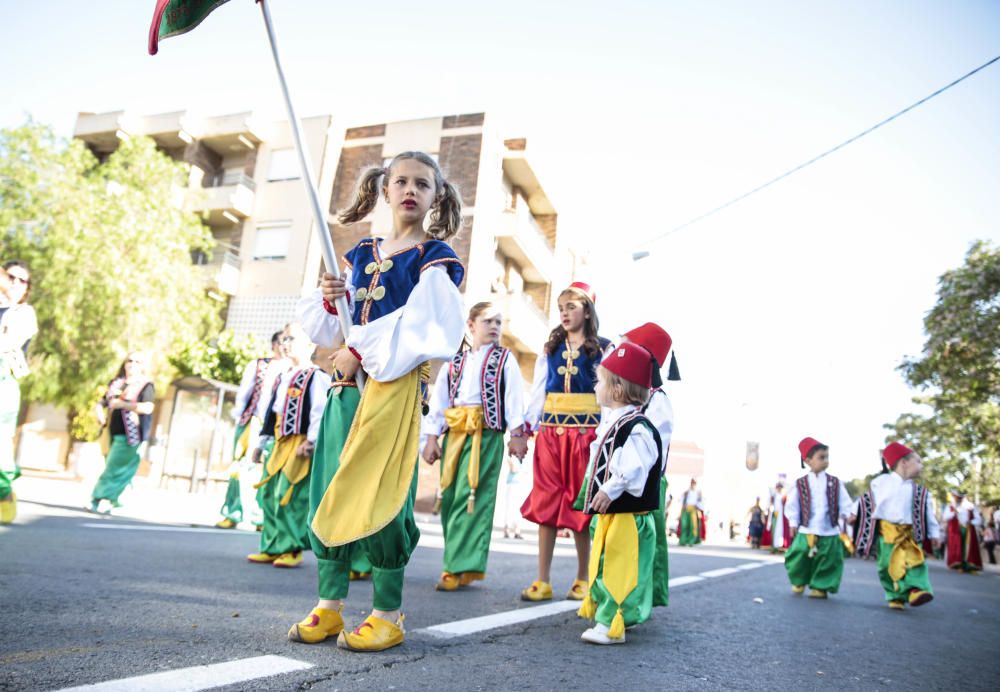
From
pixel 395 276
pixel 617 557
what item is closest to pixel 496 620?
pixel 617 557

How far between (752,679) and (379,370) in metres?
2.04

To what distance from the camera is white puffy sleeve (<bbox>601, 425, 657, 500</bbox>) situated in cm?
427

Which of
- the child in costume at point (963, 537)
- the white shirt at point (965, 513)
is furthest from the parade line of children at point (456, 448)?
the white shirt at point (965, 513)

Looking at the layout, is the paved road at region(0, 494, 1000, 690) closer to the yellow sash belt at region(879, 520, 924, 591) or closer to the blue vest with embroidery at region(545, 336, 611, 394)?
the yellow sash belt at region(879, 520, 924, 591)

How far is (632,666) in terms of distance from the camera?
11.4 ft

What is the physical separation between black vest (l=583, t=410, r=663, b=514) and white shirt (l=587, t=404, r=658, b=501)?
0.09 feet

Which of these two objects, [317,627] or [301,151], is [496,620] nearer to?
[317,627]

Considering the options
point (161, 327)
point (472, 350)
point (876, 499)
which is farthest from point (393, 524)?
point (161, 327)

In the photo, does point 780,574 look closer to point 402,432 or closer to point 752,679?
point 752,679

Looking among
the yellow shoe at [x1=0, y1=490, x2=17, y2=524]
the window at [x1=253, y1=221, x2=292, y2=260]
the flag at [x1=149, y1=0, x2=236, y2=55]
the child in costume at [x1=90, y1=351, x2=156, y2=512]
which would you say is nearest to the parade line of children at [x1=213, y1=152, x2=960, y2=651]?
the flag at [x1=149, y1=0, x2=236, y2=55]

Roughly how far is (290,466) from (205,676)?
423cm

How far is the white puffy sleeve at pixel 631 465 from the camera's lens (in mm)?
4273

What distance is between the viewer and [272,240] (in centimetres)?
2936

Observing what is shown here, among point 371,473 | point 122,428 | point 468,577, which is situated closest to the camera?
point 371,473
